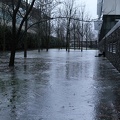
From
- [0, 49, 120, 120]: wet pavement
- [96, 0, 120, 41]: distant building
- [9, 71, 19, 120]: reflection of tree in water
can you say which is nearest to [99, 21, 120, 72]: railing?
[0, 49, 120, 120]: wet pavement

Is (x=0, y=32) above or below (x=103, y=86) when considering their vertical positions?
above

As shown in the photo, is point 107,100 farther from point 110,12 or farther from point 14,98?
point 110,12

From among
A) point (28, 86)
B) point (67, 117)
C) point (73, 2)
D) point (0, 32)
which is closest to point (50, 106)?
point (67, 117)

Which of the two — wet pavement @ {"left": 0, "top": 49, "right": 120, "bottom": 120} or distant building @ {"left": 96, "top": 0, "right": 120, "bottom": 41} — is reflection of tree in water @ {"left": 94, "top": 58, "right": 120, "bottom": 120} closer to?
wet pavement @ {"left": 0, "top": 49, "right": 120, "bottom": 120}

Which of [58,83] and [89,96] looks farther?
[58,83]

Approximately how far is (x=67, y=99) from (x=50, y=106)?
0.88 metres

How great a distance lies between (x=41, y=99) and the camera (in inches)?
290

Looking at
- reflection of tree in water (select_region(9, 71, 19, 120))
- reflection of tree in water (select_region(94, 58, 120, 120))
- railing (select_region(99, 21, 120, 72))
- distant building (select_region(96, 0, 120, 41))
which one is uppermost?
distant building (select_region(96, 0, 120, 41))

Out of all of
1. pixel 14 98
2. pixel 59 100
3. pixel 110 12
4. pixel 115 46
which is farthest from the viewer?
pixel 110 12

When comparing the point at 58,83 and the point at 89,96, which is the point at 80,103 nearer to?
the point at 89,96

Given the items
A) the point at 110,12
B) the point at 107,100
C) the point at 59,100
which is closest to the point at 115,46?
the point at 107,100

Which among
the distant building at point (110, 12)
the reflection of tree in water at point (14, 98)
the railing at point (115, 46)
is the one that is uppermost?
the distant building at point (110, 12)

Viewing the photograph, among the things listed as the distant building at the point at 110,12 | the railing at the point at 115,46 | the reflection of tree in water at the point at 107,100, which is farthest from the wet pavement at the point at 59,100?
the distant building at the point at 110,12

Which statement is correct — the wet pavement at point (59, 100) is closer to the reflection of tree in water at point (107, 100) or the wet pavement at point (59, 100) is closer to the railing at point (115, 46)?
the reflection of tree in water at point (107, 100)
